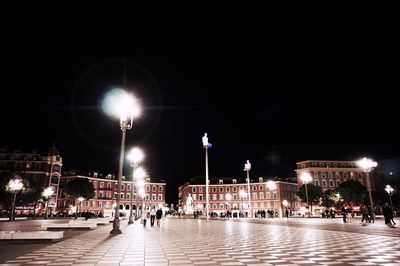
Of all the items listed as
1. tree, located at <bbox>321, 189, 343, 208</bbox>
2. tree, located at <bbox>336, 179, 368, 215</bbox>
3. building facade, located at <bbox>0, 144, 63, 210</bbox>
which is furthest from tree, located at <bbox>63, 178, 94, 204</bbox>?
tree, located at <bbox>336, 179, 368, 215</bbox>

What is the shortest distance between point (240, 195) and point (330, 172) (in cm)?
3216

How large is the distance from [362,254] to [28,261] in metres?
10.2

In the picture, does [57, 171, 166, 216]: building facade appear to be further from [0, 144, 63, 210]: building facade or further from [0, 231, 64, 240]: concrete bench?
[0, 231, 64, 240]: concrete bench

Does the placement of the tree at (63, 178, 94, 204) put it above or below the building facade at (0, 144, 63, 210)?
below

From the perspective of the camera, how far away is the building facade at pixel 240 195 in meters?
108

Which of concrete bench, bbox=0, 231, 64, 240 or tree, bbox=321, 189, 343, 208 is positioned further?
tree, bbox=321, 189, 343, 208

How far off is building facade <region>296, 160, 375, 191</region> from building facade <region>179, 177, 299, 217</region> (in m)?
10.4

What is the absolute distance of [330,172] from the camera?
342 feet

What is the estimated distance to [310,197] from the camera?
272 ft

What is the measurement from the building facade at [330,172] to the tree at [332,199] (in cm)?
2069

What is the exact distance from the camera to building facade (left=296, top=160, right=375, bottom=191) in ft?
336

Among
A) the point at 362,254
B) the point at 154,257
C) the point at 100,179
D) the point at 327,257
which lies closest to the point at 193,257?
the point at 154,257

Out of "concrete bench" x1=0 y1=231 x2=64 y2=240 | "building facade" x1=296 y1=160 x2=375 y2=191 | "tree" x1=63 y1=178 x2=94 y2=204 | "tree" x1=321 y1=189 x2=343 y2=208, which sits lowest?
"concrete bench" x1=0 y1=231 x2=64 y2=240

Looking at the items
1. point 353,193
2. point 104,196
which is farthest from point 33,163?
point 353,193
